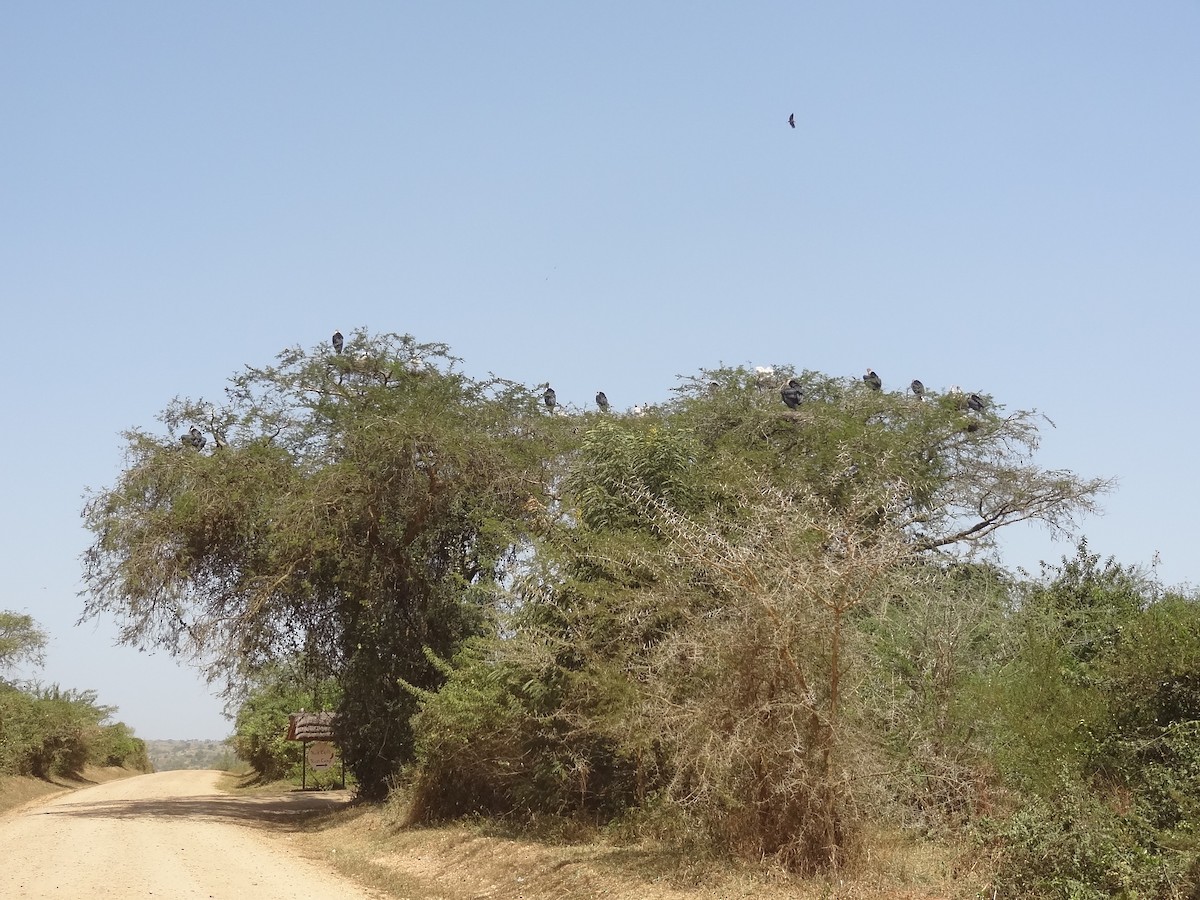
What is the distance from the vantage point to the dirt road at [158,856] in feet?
44.5

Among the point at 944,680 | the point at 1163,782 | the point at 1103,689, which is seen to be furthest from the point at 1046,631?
the point at 1163,782

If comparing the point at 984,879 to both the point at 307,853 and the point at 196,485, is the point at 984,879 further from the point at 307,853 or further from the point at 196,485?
the point at 196,485

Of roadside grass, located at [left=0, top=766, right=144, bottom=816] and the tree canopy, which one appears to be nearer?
the tree canopy

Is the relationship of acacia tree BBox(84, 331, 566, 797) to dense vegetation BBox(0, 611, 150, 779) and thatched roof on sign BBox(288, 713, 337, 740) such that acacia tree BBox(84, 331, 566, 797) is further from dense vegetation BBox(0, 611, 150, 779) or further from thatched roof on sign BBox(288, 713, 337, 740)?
dense vegetation BBox(0, 611, 150, 779)

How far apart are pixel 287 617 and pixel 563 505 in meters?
10.00

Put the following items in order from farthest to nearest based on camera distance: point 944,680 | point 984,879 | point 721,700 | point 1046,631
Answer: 1. point 1046,631
2. point 944,680
3. point 721,700
4. point 984,879

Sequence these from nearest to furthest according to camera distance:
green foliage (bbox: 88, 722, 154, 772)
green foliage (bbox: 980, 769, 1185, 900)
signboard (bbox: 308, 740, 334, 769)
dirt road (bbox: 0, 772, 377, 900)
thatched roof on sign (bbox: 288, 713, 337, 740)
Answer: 1. green foliage (bbox: 980, 769, 1185, 900)
2. dirt road (bbox: 0, 772, 377, 900)
3. thatched roof on sign (bbox: 288, 713, 337, 740)
4. signboard (bbox: 308, 740, 334, 769)
5. green foliage (bbox: 88, 722, 154, 772)

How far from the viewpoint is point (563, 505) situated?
18.8 metres

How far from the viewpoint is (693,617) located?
12016mm

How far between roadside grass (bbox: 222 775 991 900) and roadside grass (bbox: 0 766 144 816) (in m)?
17.2

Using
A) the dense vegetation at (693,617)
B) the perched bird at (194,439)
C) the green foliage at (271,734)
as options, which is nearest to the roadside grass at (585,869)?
the dense vegetation at (693,617)

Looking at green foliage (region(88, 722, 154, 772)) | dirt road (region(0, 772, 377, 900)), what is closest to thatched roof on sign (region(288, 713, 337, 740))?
dirt road (region(0, 772, 377, 900))

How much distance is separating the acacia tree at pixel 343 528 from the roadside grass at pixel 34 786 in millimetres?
11069

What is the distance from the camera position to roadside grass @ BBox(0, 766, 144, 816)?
34.8 m
